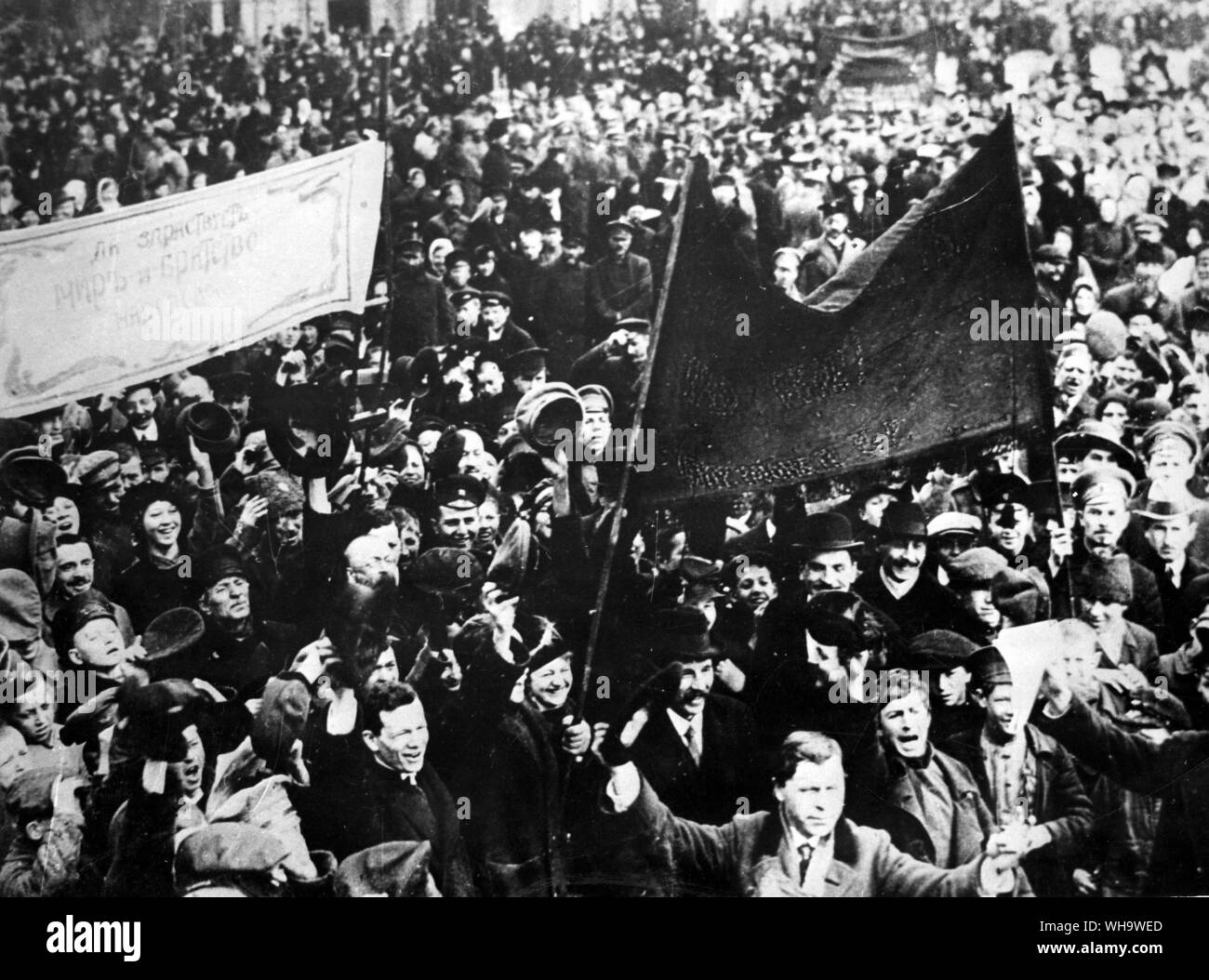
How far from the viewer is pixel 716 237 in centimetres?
368

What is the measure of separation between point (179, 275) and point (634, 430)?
1429mm

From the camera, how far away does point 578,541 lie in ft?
12.0

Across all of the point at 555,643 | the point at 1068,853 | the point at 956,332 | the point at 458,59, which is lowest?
the point at 1068,853

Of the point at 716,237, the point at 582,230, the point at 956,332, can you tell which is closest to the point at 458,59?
the point at 582,230

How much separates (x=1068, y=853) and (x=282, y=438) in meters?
2.56

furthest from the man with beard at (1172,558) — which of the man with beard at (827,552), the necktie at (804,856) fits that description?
the necktie at (804,856)

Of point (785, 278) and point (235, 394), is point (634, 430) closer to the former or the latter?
point (785, 278)

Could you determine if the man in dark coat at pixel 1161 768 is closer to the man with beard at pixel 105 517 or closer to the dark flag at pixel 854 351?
the dark flag at pixel 854 351

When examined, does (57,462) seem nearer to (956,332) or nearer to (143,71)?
(143,71)

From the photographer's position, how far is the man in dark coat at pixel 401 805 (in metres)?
3.60

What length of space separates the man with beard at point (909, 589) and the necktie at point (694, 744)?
24.5 inches

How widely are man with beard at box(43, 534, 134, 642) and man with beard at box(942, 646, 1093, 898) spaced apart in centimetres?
242

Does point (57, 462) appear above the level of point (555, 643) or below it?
above

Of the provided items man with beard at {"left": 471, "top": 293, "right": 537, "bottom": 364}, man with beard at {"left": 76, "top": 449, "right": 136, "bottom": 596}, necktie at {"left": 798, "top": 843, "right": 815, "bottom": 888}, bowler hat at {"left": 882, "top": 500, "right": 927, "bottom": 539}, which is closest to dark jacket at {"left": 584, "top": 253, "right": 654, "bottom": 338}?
man with beard at {"left": 471, "top": 293, "right": 537, "bottom": 364}
